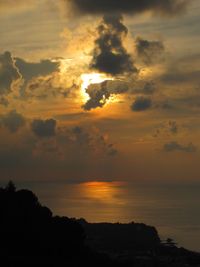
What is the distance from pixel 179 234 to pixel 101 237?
42858 mm

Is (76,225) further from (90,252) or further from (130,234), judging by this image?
(130,234)

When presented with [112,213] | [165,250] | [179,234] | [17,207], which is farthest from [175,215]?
[17,207]

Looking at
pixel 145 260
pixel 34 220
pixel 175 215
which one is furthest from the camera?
pixel 175 215

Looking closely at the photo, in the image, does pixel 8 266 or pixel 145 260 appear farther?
pixel 145 260

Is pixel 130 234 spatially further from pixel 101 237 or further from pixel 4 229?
pixel 4 229

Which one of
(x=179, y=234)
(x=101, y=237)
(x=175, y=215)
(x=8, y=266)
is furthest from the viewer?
(x=175, y=215)

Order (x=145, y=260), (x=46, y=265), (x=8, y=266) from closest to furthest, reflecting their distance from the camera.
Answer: (x=8, y=266) → (x=46, y=265) → (x=145, y=260)

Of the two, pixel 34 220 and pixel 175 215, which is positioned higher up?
pixel 175 215

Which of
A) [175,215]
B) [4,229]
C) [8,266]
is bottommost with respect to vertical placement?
[8,266]

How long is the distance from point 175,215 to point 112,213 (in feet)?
56.5

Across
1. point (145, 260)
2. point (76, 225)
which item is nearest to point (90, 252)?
point (76, 225)

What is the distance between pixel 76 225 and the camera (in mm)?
39562

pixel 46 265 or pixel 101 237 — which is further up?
pixel 101 237

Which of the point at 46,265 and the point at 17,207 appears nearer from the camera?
the point at 46,265
